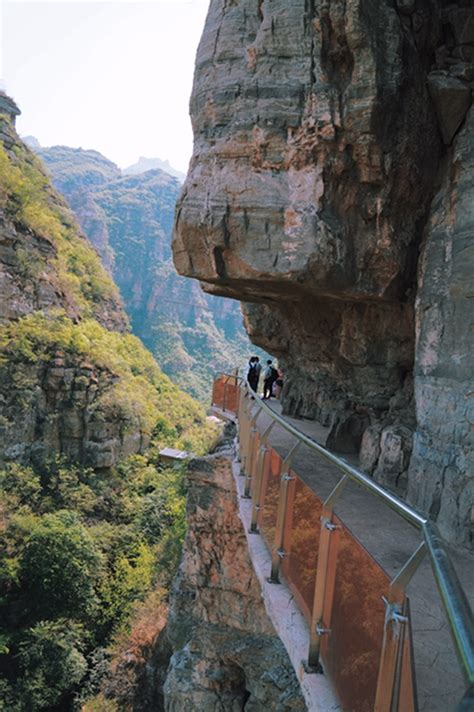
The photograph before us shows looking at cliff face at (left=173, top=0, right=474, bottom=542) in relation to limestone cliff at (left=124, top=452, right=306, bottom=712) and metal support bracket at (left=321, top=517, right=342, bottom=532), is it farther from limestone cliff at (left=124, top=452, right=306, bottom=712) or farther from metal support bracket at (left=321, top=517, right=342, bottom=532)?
limestone cliff at (left=124, top=452, right=306, bottom=712)

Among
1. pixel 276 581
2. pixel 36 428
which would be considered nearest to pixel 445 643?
pixel 276 581

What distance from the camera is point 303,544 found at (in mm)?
3500

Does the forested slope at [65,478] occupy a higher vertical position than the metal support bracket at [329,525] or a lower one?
lower

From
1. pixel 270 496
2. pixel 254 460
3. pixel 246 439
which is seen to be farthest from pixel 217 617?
pixel 270 496

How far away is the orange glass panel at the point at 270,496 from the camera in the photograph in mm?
4371

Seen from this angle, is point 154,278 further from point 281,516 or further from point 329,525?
point 329,525

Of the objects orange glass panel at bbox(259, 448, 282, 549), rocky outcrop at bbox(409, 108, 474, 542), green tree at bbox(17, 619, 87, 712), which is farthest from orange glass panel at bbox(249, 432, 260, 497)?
green tree at bbox(17, 619, 87, 712)

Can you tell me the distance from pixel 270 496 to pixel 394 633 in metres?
2.56

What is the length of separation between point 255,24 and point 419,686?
24.6ft

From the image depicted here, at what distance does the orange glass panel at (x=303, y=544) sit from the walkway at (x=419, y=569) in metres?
0.27

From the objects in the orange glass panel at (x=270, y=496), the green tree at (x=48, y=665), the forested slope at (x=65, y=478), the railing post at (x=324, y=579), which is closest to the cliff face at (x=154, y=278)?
the forested slope at (x=65, y=478)

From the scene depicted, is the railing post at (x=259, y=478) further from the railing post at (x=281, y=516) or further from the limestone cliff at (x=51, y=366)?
the limestone cliff at (x=51, y=366)

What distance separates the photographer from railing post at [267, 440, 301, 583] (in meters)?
3.97

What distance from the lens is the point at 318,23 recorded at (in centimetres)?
622
